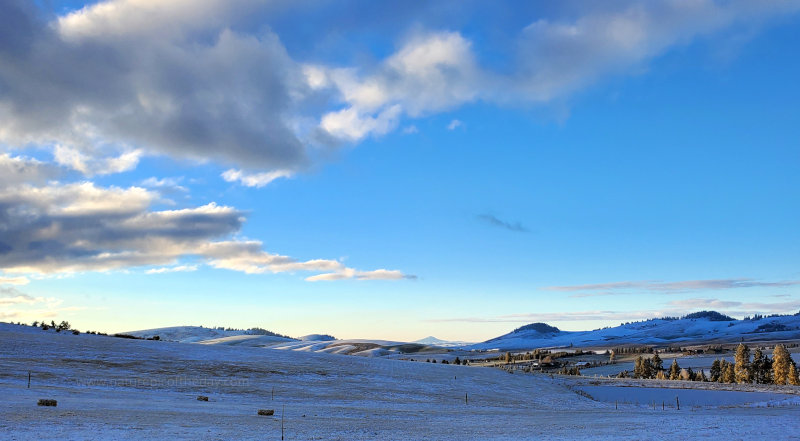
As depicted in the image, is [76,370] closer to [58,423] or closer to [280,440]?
[58,423]

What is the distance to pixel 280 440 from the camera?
88.0ft

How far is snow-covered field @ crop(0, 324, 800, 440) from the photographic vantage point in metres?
30.5

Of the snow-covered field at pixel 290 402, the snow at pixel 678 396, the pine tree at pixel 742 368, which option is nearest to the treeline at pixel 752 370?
the pine tree at pixel 742 368

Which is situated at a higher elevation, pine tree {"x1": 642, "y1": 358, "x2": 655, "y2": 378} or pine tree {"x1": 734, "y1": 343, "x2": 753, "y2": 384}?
pine tree {"x1": 734, "y1": 343, "x2": 753, "y2": 384}

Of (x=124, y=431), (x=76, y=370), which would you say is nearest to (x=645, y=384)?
(x=76, y=370)

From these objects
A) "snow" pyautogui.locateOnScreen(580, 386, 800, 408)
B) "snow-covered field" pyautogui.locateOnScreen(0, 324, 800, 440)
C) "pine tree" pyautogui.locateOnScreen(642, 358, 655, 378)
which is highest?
"snow-covered field" pyautogui.locateOnScreen(0, 324, 800, 440)

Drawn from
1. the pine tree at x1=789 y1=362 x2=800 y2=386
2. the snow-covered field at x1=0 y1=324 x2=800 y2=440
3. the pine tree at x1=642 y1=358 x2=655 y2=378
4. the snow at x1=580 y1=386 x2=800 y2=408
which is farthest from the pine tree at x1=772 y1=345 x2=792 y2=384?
the snow-covered field at x1=0 y1=324 x2=800 y2=440

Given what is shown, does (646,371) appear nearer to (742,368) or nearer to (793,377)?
(742,368)

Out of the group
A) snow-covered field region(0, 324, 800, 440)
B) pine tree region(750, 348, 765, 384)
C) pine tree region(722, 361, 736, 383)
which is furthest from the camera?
pine tree region(750, 348, 765, 384)

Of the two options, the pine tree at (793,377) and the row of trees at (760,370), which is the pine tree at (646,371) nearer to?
the row of trees at (760,370)

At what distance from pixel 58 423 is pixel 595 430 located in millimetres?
28962

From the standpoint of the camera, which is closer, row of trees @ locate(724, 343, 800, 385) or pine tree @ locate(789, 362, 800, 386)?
pine tree @ locate(789, 362, 800, 386)

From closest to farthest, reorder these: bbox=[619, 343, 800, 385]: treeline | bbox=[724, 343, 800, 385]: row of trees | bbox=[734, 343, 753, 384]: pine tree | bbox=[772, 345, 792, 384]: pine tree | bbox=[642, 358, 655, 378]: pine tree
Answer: bbox=[772, 345, 792, 384]: pine tree
bbox=[619, 343, 800, 385]: treeline
bbox=[724, 343, 800, 385]: row of trees
bbox=[734, 343, 753, 384]: pine tree
bbox=[642, 358, 655, 378]: pine tree

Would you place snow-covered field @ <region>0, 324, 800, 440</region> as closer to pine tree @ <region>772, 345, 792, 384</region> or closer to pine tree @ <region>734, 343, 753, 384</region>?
pine tree @ <region>734, 343, 753, 384</region>
